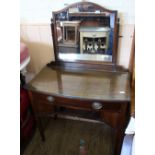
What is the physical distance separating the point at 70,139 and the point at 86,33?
1.03 m

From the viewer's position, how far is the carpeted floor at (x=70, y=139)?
4.90 feet

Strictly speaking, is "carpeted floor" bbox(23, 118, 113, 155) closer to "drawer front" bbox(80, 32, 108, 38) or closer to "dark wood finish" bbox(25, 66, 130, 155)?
"dark wood finish" bbox(25, 66, 130, 155)

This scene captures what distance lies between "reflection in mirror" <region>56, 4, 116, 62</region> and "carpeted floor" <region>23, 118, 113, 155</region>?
0.78m

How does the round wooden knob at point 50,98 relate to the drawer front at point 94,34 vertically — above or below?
below

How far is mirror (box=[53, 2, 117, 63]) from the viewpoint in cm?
119

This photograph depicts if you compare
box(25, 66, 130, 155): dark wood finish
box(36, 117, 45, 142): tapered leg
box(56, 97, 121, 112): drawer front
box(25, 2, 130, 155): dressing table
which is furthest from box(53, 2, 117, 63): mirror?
box(36, 117, 45, 142): tapered leg

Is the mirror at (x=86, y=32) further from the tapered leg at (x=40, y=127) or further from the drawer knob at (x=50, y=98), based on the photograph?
the tapered leg at (x=40, y=127)

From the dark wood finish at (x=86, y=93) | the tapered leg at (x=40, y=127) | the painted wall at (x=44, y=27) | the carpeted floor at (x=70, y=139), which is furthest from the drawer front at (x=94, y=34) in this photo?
the carpeted floor at (x=70, y=139)

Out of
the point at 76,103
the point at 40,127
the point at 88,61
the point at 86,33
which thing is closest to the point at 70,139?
the point at 40,127

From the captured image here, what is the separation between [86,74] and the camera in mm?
1335
